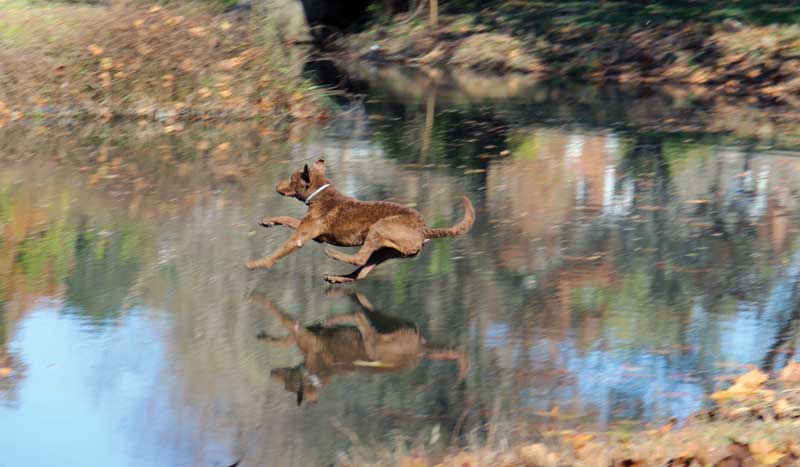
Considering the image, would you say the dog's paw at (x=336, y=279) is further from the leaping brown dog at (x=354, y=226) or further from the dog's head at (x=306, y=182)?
the dog's head at (x=306, y=182)

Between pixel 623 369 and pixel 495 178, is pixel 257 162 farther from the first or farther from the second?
pixel 623 369

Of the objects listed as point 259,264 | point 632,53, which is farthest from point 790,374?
point 632,53

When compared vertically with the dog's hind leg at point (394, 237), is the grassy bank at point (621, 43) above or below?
below

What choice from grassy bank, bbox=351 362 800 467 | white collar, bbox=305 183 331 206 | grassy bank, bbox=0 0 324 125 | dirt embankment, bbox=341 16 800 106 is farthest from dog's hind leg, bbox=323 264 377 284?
dirt embankment, bbox=341 16 800 106

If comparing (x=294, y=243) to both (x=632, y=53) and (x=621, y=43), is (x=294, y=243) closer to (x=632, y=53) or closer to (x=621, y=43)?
(x=632, y=53)

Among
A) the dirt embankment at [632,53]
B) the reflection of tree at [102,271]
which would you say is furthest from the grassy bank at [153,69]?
the dirt embankment at [632,53]

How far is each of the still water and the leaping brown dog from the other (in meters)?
0.28

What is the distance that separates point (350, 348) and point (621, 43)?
18.6 meters

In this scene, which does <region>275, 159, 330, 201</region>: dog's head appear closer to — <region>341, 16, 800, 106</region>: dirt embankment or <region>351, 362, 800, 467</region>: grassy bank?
<region>351, 362, 800, 467</region>: grassy bank

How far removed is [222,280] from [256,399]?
90.4 inches

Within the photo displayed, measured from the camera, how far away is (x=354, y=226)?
8.62 meters

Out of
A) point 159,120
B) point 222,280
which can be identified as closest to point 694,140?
point 159,120

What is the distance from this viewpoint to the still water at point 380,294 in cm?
666

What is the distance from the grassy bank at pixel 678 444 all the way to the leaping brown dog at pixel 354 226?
213 centimetres
